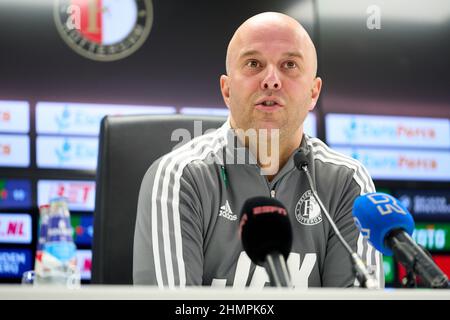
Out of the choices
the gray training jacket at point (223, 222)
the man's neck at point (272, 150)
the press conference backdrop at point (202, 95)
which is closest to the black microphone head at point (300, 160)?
the gray training jacket at point (223, 222)

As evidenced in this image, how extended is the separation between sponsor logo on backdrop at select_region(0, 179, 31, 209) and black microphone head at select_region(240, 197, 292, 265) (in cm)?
237

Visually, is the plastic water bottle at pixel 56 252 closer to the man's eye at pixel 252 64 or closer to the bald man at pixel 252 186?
the bald man at pixel 252 186

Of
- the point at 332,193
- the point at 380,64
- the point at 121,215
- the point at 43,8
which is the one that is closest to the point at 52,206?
the point at 121,215

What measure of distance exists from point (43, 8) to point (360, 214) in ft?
8.34

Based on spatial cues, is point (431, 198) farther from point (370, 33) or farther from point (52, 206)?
point (52, 206)

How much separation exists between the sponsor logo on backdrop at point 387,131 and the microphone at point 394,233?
7.47ft

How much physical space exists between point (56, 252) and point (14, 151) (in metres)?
2.05

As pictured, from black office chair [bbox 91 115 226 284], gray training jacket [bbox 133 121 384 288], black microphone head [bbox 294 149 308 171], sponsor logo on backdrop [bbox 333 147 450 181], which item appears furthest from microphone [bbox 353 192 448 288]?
sponsor logo on backdrop [bbox 333 147 450 181]

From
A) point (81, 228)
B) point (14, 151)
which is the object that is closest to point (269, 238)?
point (81, 228)

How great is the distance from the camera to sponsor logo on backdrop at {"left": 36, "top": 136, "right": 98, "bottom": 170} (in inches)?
131

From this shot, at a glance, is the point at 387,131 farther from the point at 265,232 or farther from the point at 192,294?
the point at 192,294

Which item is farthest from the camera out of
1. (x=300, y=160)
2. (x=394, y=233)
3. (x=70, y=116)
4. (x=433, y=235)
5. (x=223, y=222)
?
(x=433, y=235)

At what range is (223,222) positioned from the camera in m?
1.71

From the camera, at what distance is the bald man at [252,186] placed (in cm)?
168
